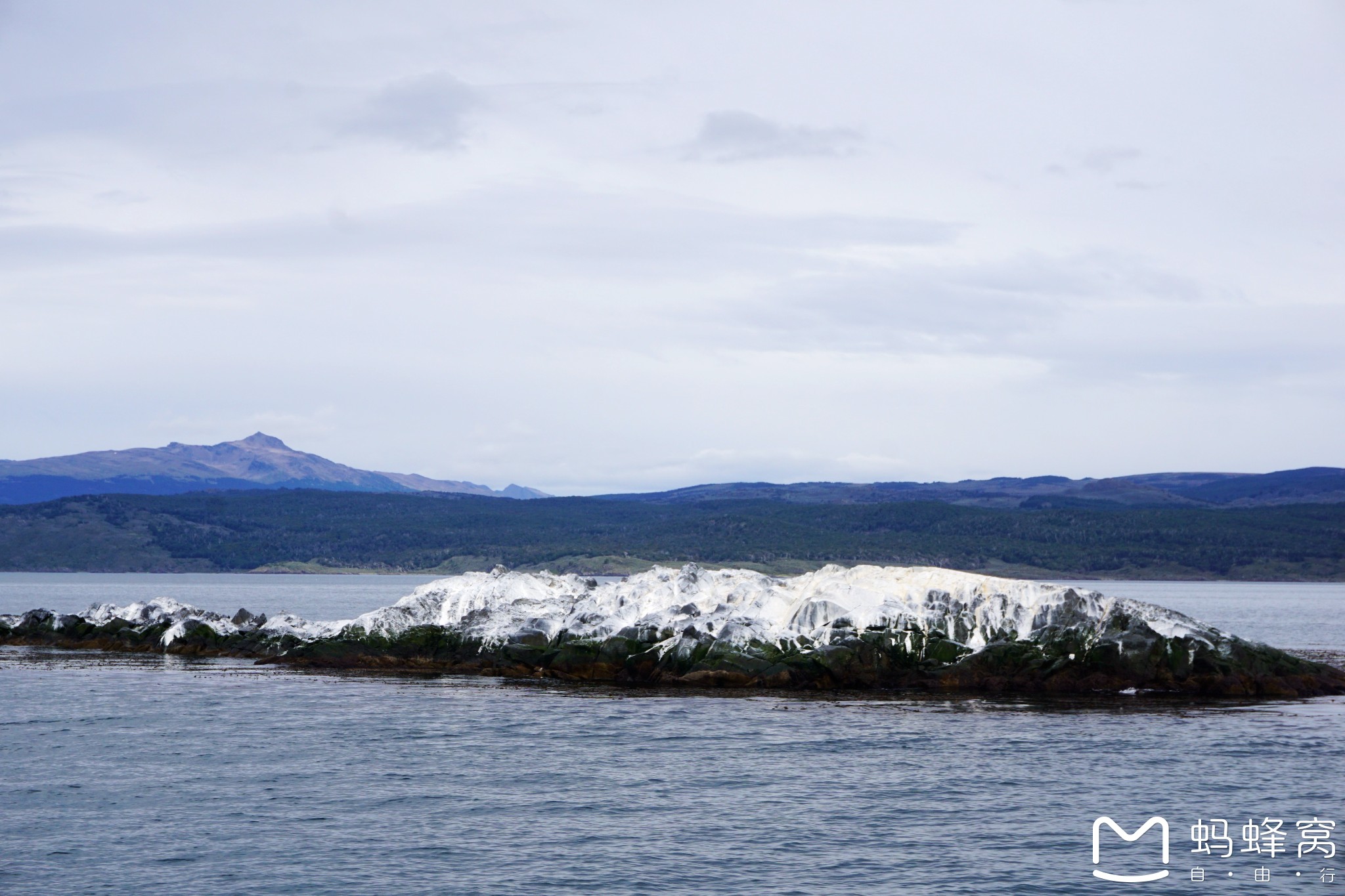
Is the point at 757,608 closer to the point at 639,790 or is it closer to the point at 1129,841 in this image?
the point at 639,790

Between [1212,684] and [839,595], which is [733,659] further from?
[1212,684]

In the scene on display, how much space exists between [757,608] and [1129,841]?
2693 cm

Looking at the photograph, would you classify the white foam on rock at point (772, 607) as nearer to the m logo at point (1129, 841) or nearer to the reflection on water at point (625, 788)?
the reflection on water at point (625, 788)

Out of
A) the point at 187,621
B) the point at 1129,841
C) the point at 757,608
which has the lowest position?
the point at 1129,841

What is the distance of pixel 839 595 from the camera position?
1826 inches

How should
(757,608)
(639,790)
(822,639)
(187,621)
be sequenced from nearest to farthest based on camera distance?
1. (639,790)
2. (822,639)
3. (757,608)
4. (187,621)

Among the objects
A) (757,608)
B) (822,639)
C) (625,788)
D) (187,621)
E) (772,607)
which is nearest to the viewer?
(625,788)

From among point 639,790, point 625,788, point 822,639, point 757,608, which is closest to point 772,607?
point 757,608

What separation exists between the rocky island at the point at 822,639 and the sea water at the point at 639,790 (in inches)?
96.5

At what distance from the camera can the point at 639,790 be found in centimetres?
2597

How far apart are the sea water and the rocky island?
8.04 feet

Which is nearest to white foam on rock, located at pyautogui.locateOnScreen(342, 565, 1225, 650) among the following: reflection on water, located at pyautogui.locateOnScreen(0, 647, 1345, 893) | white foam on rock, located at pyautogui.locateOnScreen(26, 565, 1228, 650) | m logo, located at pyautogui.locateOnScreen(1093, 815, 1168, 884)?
white foam on rock, located at pyautogui.locateOnScreen(26, 565, 1228, 650)

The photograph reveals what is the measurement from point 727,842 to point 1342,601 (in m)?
154

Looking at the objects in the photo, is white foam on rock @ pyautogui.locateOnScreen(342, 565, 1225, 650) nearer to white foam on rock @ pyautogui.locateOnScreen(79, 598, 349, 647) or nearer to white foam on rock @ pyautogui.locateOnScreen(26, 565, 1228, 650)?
A: white foam on rock @ pyautogui.locateOnScreen(26, 565, 1228, 650)
